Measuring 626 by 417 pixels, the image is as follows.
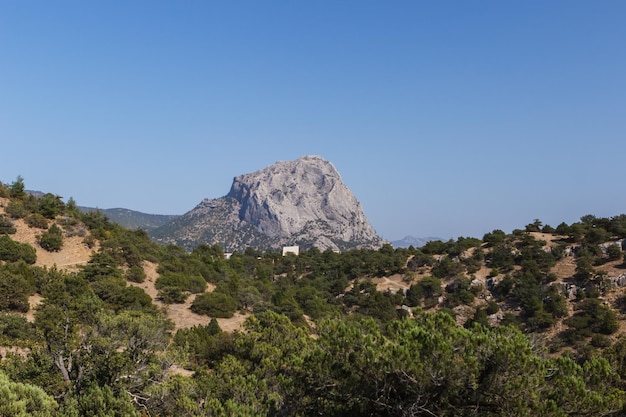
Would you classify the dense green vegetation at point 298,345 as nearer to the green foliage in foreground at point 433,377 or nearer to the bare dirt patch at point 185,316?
the green foliage in foreground at point 433,377

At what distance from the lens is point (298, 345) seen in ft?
52.8

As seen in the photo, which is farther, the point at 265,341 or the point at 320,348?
the point at 265,341

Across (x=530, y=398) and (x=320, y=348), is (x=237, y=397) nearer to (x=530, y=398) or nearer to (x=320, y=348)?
(x=320, y=348)

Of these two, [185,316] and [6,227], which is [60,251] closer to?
[6,227]

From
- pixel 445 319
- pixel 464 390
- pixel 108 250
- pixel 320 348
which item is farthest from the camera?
pixel 108 250

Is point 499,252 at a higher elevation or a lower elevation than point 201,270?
higher

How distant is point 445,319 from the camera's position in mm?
9500

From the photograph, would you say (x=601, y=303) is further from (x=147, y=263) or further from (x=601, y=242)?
(x=147, y=263)

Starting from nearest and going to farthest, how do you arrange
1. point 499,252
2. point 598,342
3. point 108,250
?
point 598,342 < point 108,250 < point 499,252

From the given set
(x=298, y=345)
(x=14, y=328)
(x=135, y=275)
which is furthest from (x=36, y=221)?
(x=298, y=345)

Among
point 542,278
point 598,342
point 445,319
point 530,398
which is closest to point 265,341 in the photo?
point 445,319

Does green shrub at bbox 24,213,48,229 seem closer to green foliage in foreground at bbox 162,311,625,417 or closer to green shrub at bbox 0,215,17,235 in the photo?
green shrub at bbox 0,215,17,235

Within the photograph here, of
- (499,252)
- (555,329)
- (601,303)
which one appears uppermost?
(499,252)

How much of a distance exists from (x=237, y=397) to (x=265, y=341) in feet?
15.5
